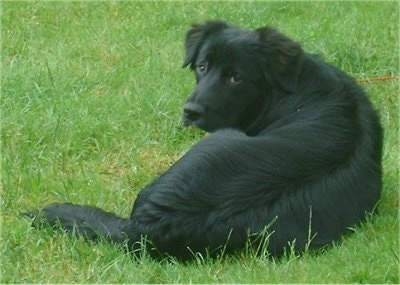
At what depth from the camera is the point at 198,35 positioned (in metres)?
7.10

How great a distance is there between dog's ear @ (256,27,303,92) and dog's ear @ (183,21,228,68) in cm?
39

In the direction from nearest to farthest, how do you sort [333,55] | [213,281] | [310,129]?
[213,281] → [310,129] → [333,55]

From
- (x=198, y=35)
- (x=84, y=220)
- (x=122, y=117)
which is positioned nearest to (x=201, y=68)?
(x=198, y=35)

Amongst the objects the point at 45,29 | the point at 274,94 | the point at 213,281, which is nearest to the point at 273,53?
the point at 274,94

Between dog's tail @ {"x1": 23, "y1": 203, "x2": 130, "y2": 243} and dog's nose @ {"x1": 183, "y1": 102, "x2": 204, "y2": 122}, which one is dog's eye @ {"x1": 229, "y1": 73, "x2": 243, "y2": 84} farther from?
dog's tail @ {"x1": 23, "y1": 203, "x2": 130, "y2": 243}

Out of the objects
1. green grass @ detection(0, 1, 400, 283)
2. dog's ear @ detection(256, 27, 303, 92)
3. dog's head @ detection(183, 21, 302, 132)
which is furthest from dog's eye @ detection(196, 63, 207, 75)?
green grass @ detection(0, 1, 400, 283)

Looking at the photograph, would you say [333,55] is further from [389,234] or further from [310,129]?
[389,234]

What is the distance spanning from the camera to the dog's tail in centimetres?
585

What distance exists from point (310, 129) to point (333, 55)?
2627 millimetres

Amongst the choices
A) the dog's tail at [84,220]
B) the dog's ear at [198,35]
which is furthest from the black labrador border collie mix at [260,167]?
the dog's ear at [198,35]

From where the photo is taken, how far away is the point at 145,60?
8.87 m

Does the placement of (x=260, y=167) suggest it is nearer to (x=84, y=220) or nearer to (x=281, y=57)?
(x=84, y=220)

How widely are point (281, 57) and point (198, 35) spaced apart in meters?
0.67

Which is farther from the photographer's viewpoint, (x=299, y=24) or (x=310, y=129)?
(x=299, y=24)
